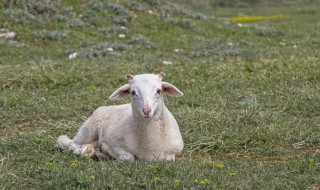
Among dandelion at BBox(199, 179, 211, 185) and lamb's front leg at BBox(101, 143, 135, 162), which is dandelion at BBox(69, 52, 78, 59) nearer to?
lamb's front leg at BBox(101, 143, 135, 162)

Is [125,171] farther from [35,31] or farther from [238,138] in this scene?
[35,31]

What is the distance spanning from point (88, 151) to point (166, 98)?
143 inches

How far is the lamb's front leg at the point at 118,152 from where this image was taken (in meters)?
6.89

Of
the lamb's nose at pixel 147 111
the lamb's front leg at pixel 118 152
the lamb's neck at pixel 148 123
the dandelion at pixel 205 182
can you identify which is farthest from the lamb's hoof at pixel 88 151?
the dandelion at pixel 205 182

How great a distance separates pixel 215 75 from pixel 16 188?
7068 mm

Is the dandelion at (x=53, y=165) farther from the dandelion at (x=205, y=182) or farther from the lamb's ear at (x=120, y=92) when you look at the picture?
the dandelion at (x=205, y=182)

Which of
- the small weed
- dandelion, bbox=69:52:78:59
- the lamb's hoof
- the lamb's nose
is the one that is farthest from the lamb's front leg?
the small weed

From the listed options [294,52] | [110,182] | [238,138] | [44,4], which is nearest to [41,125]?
[238,138]

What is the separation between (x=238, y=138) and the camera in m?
7.86

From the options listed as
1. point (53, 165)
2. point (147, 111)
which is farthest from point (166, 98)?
point (53, 165)

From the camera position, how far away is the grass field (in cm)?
619

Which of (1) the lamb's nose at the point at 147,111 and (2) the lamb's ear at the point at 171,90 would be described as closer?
(1) the lamb's nose at the point at 147,111

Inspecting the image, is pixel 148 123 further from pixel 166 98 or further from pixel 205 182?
pixel 166 98

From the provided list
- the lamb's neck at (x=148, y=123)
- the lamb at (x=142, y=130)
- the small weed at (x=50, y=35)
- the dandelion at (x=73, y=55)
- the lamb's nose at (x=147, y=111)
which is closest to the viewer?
the lamb's nose at (x=147, y=111)
